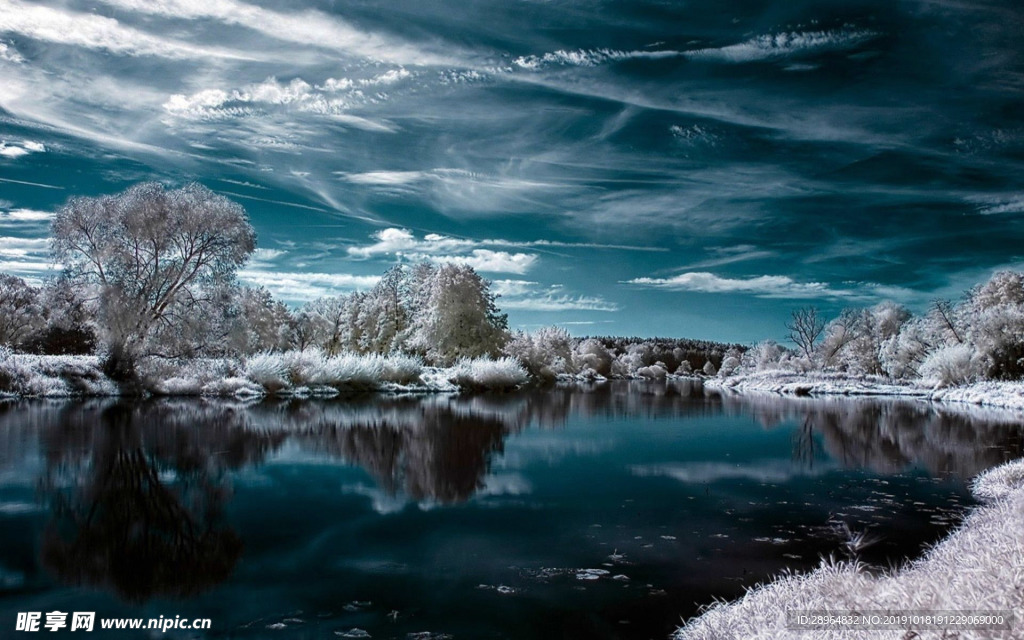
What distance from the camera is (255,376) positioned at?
26.9 meters

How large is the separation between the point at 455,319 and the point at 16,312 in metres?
26.6

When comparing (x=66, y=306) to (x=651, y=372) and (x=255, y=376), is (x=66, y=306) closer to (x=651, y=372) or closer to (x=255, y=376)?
(x=255, y=376)

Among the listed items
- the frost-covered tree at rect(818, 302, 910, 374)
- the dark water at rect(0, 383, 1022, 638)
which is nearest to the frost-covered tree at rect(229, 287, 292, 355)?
the dark water at rect(0, 383, 1022, 638)

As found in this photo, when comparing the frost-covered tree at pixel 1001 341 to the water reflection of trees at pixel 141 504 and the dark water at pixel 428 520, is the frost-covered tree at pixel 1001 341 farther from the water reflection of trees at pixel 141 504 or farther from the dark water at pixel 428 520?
the water reflection of trees at pixel 141 504

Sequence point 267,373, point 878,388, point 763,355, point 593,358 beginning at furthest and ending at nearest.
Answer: point 763,355 < point 593,358 < point 878,388 < point 267,373

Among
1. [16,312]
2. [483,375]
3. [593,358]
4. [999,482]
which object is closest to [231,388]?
[483,375]

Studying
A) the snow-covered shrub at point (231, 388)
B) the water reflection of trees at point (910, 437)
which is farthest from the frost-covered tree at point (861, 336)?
the snow-covered shrub at point (231, 388)

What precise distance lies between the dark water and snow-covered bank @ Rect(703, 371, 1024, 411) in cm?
2194

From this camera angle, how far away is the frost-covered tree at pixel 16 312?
36531 millimetres

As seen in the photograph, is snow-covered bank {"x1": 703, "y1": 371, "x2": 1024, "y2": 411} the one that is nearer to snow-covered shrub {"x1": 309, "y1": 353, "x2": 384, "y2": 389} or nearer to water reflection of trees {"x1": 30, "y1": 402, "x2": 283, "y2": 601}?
snow-covered shrub {"x1": 309, "y1": 353, "x2": 384, "y2": 389}

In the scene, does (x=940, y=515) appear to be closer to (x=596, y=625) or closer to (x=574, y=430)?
(x=596, y=625)

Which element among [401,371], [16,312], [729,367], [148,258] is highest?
[148,258]

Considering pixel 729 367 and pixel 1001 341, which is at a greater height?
pixel 1001 341

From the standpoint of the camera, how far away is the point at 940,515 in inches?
315
